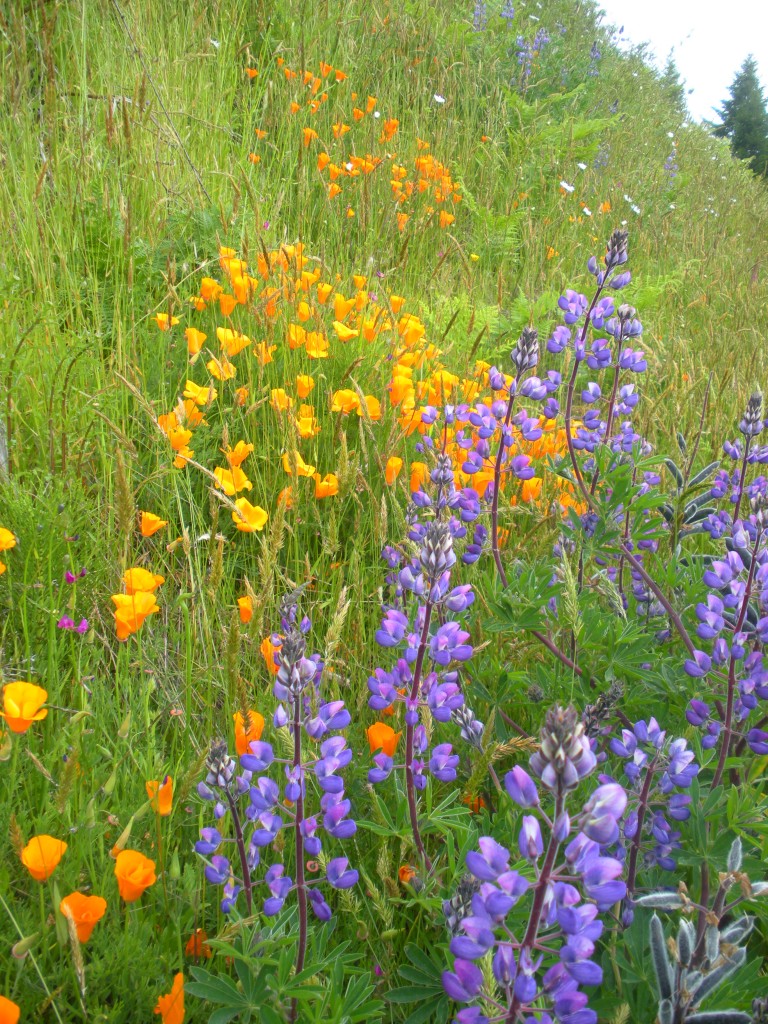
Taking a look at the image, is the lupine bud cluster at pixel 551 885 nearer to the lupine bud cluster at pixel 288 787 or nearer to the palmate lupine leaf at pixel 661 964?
the palmate lupine leaf at pixel 661 964

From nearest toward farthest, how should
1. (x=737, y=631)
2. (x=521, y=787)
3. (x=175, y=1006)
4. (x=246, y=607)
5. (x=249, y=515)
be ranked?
(x=521, y=787), (x=175, y=1006), (x=737, y=631), (x=246, y=607), (x=249, y=515)

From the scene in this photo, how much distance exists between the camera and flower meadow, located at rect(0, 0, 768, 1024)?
3.25 ft

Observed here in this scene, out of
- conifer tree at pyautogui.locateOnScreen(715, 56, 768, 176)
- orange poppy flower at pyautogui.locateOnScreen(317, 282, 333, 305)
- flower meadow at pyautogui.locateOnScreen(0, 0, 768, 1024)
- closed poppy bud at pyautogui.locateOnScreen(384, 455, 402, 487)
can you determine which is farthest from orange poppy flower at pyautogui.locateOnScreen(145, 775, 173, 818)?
conifer tree at pyautogui.locateOnScreen(715, 56, 768, 176)

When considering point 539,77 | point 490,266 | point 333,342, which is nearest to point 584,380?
point 490,266

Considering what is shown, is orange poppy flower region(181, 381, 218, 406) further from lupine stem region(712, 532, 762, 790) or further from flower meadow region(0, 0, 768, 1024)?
lupine stem region(712, 532, 762, 790)

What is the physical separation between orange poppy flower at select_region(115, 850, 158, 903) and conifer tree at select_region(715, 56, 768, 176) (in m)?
21.0

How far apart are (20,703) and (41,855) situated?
0.23m

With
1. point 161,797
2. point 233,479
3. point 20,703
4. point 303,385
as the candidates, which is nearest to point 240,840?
point 161,797

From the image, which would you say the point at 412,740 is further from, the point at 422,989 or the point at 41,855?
the point at 41,855

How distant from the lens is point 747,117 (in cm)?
2042

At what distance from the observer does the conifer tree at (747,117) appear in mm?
19391

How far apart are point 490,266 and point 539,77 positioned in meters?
3.90

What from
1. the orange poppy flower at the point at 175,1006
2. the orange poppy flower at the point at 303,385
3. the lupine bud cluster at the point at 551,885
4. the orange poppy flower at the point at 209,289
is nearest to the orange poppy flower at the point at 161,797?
the orange poppy flower at the point at 175,1006

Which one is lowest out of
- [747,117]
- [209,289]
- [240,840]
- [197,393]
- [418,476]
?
[240,840]
